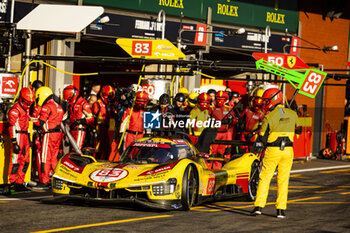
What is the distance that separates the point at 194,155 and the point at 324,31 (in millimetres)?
19275

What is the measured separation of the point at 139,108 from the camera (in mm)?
16312

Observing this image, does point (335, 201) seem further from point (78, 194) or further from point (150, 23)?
point (150, 23)

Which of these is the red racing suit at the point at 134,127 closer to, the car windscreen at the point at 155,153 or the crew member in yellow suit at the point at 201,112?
the crew member in yellow suit at the point at 201,112

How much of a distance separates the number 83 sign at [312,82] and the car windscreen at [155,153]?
230 cm

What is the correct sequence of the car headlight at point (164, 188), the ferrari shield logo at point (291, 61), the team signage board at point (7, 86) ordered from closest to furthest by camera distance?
1. the car headlight at point (164, 188)
2. the ferrari shield logo at point (291, 61)
3. the team signage board at point (7, 86)

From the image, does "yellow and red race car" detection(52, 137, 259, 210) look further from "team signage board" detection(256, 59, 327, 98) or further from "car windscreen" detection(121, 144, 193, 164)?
"team signage board" detection(256, 59, 327, 98)

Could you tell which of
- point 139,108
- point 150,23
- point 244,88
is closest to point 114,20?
point 150,23

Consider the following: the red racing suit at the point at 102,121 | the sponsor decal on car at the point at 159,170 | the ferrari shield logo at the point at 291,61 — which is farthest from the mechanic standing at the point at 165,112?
the sponsor decal on car at the point at 159,170

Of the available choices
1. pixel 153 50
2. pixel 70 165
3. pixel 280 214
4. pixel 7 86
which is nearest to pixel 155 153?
pixel 70 165

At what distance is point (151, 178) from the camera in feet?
36.7

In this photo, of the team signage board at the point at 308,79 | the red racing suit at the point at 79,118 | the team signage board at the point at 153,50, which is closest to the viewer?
the team signage board at the point at 308,79

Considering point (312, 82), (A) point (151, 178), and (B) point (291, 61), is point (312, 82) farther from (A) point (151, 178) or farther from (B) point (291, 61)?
(A) point (151, 178)

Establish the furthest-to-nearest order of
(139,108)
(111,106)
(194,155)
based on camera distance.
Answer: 1. (111,106)
2. (139,108)
3. (194,155)

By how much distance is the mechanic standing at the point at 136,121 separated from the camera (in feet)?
53.0
